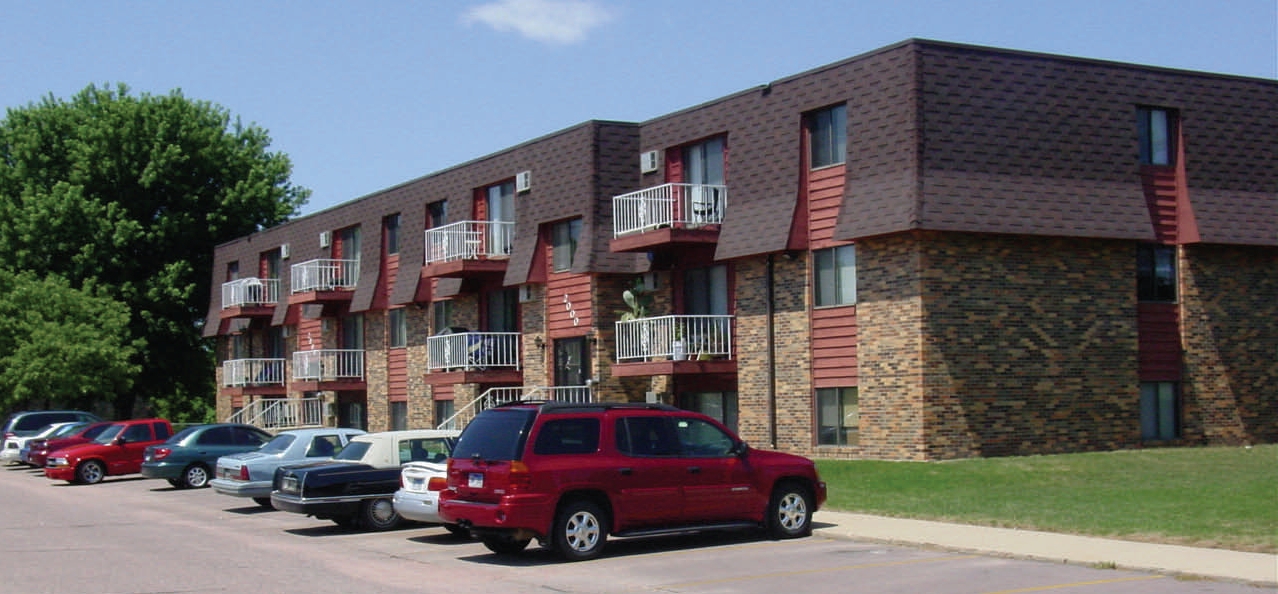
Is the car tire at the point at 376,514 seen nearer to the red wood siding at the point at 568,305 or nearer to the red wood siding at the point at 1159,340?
the red wood siding at the point at 568,305

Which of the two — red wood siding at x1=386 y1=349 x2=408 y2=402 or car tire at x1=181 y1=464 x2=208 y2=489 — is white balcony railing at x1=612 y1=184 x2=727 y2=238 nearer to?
car tire at x1=181 y1=464 x2=208 y2=489

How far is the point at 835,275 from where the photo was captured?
2758 centimetres

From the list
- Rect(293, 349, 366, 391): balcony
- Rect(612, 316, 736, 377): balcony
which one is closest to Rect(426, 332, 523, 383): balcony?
Rect(612, 316, 736, 377): balcony

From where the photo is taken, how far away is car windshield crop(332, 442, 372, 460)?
20500mm

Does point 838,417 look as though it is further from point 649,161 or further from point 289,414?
point 289,414

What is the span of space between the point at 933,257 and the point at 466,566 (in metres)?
12.6

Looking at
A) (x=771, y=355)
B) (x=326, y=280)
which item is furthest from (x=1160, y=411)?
(x=326, y=280)

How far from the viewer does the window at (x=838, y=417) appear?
27.1 meters

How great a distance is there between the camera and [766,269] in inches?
1142

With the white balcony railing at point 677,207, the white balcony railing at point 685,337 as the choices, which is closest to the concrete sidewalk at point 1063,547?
the white balcony railing at point 685,337

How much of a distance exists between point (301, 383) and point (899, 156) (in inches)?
1012

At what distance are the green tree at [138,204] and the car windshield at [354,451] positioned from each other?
41712 millimetres

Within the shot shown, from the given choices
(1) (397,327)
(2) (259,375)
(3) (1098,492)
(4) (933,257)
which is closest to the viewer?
(3) (1098,492)

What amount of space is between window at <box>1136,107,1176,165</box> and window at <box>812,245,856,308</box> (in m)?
6.09
